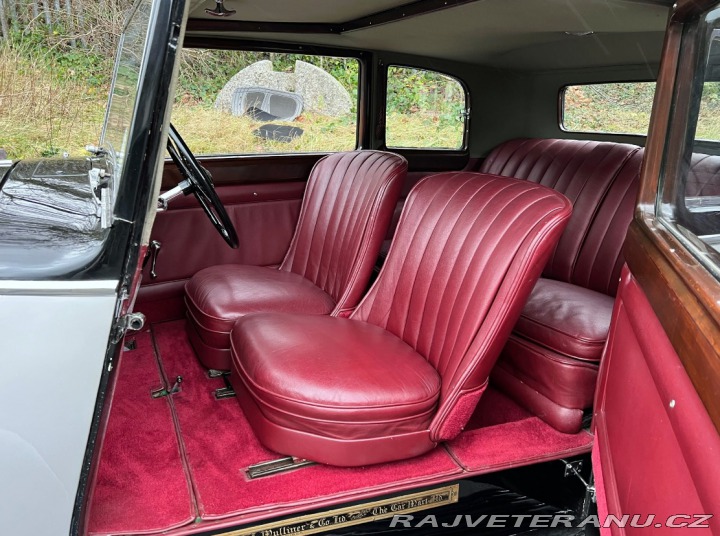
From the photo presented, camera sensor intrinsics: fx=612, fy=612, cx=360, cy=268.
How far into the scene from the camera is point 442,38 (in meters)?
2.86

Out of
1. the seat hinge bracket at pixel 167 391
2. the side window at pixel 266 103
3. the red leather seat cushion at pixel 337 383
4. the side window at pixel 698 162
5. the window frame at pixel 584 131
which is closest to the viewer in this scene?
the side window at pixel 698 162

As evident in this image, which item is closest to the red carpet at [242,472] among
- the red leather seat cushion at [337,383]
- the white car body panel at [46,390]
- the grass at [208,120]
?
the red leather seat cushion at [337,383]

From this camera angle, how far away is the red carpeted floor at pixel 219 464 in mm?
1433

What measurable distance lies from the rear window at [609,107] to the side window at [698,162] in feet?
5.22

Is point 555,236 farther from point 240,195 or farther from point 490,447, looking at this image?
point 240,195

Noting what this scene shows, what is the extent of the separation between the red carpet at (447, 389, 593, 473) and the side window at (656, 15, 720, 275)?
2.54 ft

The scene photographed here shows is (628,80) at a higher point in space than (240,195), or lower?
higher

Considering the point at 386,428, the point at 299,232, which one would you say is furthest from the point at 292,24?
the point at 386,428

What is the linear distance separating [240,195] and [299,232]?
1.15 ft

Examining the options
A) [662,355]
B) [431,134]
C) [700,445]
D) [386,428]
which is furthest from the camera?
[431,134]

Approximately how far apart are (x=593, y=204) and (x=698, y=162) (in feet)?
4.89

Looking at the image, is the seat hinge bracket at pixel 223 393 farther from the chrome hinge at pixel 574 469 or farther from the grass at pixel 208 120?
the chrome hinge at pixel 574 469

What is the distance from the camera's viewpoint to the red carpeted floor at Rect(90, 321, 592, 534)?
143cm

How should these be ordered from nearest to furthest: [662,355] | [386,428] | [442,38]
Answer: [662,355]
[386,428]
[442,38]
